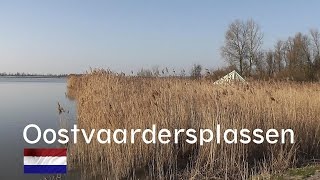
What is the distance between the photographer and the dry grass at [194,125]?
6297 millimetres

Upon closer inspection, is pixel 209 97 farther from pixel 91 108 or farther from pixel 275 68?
pixel 275 68

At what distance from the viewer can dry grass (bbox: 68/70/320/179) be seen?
630 cm

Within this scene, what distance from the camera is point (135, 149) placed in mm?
6609

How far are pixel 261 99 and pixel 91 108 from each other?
3.29 m

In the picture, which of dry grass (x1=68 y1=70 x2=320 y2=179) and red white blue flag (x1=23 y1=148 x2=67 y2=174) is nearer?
red white blue flag (x1=23 y1=148 x2=67 y2=174)

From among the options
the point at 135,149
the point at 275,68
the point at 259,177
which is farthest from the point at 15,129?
the point at 275,68

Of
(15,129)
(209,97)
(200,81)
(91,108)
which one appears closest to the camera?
(209,97)

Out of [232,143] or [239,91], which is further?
[239,91]

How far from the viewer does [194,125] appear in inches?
273

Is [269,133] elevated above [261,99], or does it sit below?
below

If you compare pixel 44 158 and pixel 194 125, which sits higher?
pixel 194 125

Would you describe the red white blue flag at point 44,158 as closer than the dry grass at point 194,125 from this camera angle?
Yes

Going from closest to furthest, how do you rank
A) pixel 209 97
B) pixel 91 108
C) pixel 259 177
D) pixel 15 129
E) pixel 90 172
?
pixel 259 177
pixel 90 172
pixel 209 97
pixel 91 108
pixel 15 129

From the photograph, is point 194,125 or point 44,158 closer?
point 44,158
